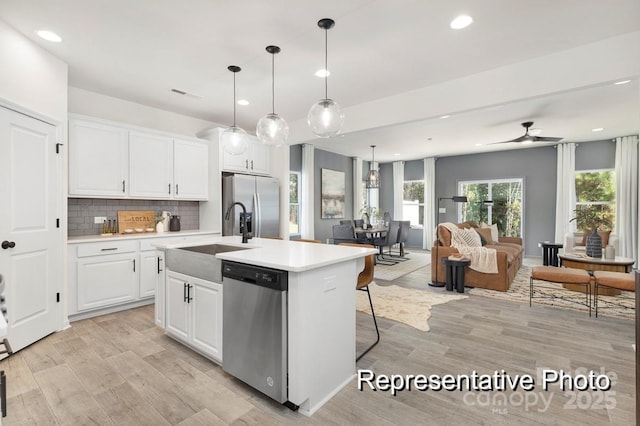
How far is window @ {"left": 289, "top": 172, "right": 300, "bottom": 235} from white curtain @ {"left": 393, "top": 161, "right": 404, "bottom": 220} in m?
3.87

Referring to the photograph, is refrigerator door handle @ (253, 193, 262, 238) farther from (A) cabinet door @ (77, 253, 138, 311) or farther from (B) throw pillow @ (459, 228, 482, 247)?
(B) throw pillow @ (459, 228, 482, 247)

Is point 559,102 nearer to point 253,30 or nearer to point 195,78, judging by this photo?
point 253,30

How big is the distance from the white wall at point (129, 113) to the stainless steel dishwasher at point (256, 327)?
3.30 metres

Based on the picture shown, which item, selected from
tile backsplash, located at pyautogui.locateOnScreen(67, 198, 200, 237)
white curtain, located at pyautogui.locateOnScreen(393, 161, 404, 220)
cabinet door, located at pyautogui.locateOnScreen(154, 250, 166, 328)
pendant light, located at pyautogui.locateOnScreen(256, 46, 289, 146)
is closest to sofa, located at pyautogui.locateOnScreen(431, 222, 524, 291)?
pendant light, located at pyautogui.locateOnScreen(256, 46, 289, 146)

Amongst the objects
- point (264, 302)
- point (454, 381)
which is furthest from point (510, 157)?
Answer: point (264, 302)

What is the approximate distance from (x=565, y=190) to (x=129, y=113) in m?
8.63

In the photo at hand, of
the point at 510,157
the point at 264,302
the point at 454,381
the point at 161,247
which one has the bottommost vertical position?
the point at 454,381

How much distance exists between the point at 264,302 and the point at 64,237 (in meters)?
2.64

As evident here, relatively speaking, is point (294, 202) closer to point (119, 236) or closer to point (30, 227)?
point (119, 236)

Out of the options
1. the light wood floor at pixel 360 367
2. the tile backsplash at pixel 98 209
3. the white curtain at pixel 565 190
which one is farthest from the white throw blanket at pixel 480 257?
the tile backsplash at pixel 98 209

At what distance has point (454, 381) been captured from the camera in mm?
2234

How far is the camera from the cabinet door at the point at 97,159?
353 cm

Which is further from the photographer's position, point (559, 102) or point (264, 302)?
point (559, 102)

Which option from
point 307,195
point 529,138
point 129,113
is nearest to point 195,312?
point 129,113
